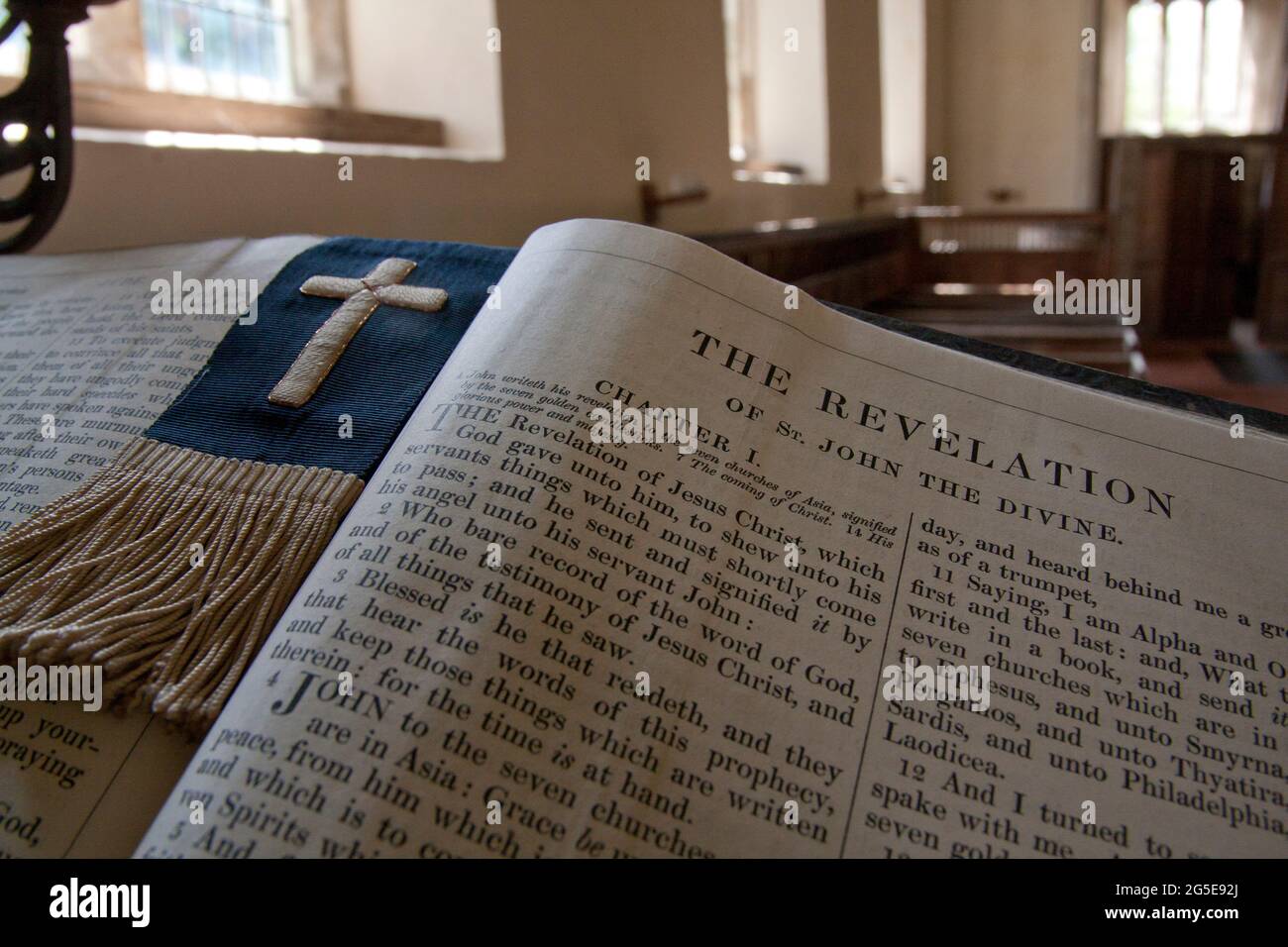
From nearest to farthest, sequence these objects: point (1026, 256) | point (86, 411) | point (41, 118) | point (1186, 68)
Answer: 1. point (86, 411)
2. point (41, 118)
3. point (1026, 256)
4. point (1186, 68)

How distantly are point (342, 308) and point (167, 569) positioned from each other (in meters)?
0.24

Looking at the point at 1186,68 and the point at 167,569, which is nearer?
the point at 167,569

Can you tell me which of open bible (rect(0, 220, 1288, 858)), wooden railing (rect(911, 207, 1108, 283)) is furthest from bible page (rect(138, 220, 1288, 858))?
wooden railing (rect(911, 207, 1108, 283))

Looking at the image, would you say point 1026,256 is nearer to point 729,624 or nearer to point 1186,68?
point 729,624

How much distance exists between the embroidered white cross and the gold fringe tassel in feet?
0.23

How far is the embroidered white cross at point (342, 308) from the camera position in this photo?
635 millimetres

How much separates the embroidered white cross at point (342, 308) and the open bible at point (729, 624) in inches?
4.4

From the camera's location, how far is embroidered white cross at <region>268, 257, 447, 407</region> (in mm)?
635

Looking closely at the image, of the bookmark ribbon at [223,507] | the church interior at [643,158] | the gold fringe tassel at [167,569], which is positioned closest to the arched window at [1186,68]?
the church interior at [643,158]

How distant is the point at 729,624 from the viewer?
18.2 inches

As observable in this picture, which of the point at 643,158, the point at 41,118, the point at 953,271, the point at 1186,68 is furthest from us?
the point at 1186,68

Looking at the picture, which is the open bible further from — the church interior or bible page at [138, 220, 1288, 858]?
the church interior

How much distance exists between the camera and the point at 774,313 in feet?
2.01

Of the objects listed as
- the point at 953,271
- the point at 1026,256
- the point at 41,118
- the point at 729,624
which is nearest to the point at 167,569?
the point at 729,624
